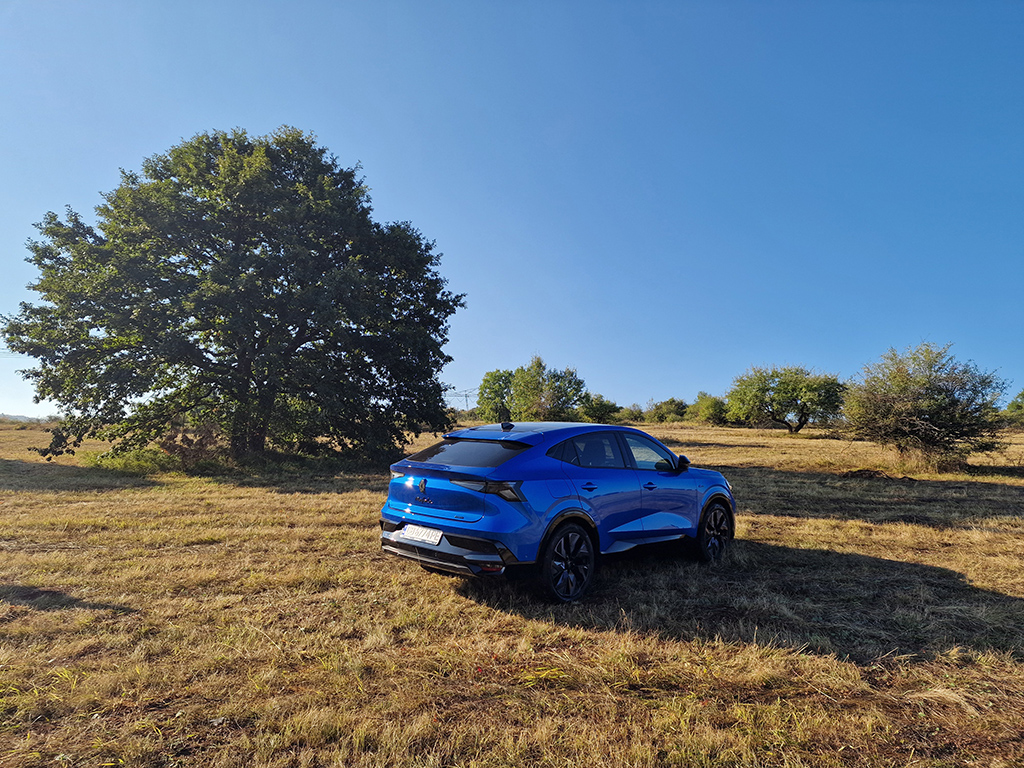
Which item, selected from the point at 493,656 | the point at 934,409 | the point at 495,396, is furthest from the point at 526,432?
the point at 495,396

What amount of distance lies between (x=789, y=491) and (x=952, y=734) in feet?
35.0

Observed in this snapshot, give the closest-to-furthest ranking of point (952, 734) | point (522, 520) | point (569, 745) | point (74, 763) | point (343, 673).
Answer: point (74, 763) → point (569, 745) → point (952, 734) → point (343, 673) → point (522, 520)

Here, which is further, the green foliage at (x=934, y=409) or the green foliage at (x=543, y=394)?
the green foliage at (x=543, y=394)

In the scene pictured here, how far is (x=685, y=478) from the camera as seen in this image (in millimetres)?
6480

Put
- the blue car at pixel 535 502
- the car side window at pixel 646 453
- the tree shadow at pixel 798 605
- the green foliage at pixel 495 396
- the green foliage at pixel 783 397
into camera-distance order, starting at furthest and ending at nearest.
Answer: the green foliage at pixel 783 397
the green foliage at pixel 495 396
the car side window at pixel 646 453
the blue car at pixel 535 502
the tree shadow at pixel 798 605

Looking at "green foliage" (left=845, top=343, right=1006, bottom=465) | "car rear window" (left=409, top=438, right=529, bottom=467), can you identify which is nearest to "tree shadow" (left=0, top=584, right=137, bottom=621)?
"car rear window" (left=409, top=438, right=529, bottom=467)

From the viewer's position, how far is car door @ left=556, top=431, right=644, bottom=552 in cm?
531

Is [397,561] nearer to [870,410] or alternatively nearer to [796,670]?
[796,670]

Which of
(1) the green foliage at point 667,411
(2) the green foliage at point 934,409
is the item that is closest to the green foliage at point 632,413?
(1) the green foliage at point 667,411

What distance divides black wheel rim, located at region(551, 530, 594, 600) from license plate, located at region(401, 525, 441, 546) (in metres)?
1.07

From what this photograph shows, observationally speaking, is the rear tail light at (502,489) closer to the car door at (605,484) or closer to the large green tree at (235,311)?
the car door at (605,484)

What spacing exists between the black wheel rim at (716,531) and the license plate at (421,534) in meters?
3.56

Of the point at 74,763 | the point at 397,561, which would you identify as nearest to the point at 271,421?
the point at 397,561

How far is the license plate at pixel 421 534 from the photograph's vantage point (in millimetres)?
4887
